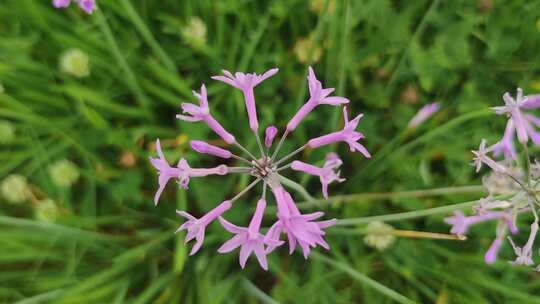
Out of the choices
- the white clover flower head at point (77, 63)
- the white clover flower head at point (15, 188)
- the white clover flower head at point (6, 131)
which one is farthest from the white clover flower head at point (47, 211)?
the white clover flower head at point (77, 63)

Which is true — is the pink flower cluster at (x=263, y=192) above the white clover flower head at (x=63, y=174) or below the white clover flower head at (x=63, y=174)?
below

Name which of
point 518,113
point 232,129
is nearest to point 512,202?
point 518,113

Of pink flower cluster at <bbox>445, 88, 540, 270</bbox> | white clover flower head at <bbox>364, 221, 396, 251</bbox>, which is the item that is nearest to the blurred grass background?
white clover flower head at <bbox>364, 221, 396, 251</bbox>

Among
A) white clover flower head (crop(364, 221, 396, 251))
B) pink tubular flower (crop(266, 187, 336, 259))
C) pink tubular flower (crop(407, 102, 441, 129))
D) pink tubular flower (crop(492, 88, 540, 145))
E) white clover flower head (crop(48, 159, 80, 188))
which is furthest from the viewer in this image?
white clover flower head (crop(48, 159, 80, 188))

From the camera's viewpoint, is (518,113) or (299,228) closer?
(299,228)

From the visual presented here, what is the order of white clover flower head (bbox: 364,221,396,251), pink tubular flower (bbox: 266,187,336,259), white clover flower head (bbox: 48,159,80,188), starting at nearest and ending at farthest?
pink tubular flower (bbox: 266,187,336,259) < white clover flower head (bbox: 364,221,396,251) < white clover flower head (bbox: 48,159,80,188)

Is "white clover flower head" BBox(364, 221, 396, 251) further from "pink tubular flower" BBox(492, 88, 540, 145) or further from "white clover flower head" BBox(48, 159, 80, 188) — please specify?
"white clover flower head" BBox(48, 159, 80, 188)

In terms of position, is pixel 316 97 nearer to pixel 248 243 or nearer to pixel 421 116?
pixel 248 243

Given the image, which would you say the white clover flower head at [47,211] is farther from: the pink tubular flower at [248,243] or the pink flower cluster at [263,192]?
the pink tubular flower at [248,243]

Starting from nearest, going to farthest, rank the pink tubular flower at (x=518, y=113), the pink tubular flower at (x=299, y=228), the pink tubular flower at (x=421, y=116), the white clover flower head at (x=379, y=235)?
the pink tubular flower at (x=299, y=228) < the pink tubular flower at (x=518, y=113) < the white clover flower head at (x=379, y=235) < the pink tubular flower at (x=421, y=116)
